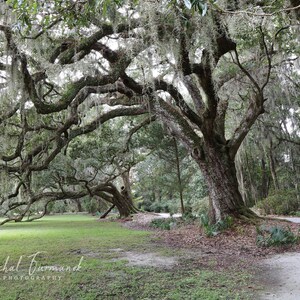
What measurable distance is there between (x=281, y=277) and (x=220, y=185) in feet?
11.9

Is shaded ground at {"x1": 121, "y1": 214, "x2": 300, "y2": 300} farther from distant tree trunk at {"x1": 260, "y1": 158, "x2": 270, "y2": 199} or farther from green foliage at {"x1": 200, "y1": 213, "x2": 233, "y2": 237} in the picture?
distant tree trunk at {"x1": 260, "y1": 158, "x2": 270, "y2": 199}

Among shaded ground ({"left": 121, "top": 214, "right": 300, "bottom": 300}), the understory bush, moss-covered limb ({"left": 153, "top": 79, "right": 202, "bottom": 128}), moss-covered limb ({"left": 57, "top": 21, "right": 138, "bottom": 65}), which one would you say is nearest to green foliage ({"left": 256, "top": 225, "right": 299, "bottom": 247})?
shaded ground ({"left": 121, "top": 214, "right": 300, "bottom": 300})

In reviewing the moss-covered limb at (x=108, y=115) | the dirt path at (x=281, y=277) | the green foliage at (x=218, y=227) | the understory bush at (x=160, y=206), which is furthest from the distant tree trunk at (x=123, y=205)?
the dirt path at (x=281, y=277)

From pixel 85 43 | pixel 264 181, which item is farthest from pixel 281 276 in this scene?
pixel 264 181

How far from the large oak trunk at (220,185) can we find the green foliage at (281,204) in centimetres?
668

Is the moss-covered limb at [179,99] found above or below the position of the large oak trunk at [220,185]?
above

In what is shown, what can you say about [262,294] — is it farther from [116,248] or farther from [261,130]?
[261,130]

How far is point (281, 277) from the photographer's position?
12.4 ft

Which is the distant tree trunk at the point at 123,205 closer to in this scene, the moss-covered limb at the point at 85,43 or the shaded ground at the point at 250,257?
the shaded ground at the point at 250,257

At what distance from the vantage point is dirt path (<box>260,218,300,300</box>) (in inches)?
123

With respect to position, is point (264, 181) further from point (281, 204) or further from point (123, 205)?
point (123, 205)

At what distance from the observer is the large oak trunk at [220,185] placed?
23.7 feet

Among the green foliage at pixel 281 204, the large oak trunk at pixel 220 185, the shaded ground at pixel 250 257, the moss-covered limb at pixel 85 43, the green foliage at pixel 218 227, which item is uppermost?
Answer: the moss-covered limb at pixel 85 43

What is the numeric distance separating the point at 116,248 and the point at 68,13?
448 centimetres
